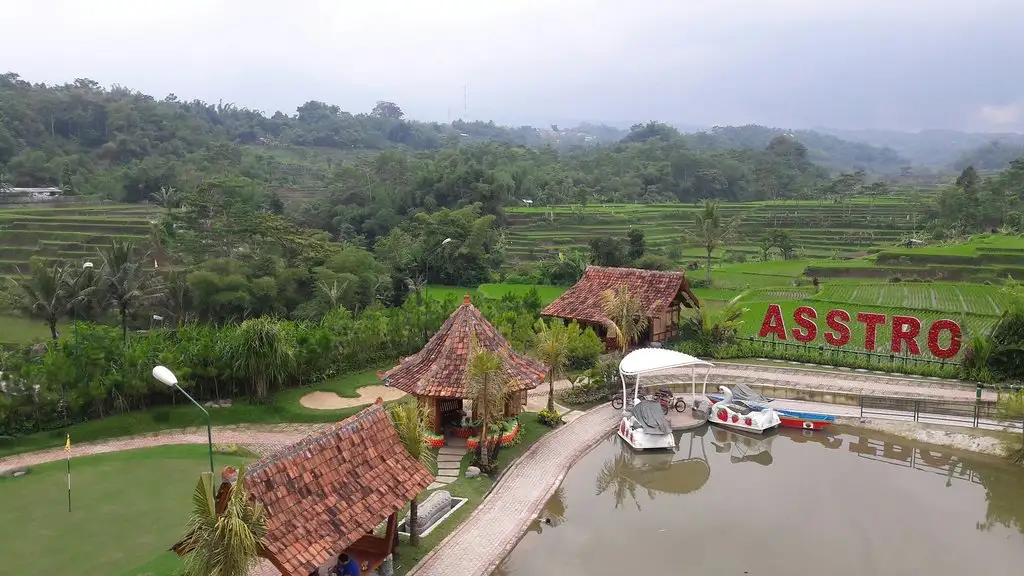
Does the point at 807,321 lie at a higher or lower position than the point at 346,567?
higher

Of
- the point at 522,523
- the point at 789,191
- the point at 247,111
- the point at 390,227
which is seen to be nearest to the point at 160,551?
the point at 522,523

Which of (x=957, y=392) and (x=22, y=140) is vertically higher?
(x=22, y=140)

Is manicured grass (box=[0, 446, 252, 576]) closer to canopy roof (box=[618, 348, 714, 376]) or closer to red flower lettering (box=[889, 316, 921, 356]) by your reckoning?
canopy roof (box=[618, 348, 714, 376])

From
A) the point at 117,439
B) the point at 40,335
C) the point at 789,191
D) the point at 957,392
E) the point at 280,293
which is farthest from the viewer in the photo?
the point at 789,191

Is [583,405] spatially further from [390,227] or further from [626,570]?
[390,227]

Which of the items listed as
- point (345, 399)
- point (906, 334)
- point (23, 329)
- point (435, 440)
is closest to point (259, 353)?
point (345, 399)

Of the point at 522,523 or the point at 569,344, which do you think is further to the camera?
the point at 569,344

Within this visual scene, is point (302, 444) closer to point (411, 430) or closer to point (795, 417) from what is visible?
point (411, 430)
